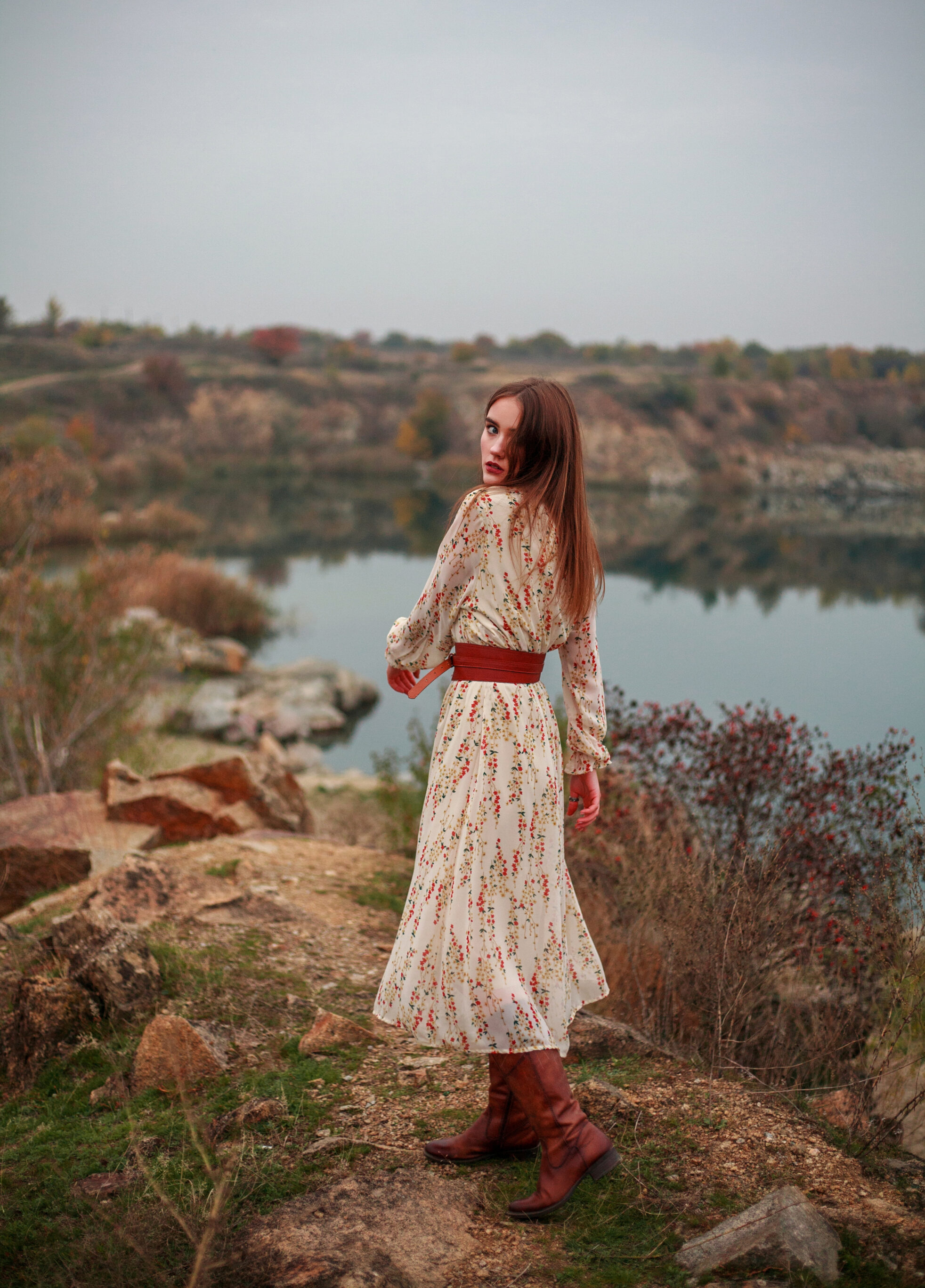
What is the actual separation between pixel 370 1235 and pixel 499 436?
179 centimetres

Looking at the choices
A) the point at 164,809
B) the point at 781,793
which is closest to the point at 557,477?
the point at 781,793

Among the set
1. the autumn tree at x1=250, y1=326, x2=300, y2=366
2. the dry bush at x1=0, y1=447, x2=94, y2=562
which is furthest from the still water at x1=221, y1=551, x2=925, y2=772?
the autumn tree at x1=250, y1=326, x2=300, y2=366

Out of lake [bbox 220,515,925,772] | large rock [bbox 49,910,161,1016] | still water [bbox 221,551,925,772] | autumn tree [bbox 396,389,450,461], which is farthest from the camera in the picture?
autumn tree [bbox 396,389,450,461]

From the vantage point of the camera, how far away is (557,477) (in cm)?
236

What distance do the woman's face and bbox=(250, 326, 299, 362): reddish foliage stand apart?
2369 inches

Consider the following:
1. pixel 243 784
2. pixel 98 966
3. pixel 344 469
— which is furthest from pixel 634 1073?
pixel 344 469

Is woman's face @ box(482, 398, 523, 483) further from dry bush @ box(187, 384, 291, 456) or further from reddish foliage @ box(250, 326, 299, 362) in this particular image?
reddish foliage @ box(250, 326, 299, 362)

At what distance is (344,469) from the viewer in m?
46.3

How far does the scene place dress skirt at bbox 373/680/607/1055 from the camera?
2223 millimetres

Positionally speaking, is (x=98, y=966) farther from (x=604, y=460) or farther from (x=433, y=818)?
(x=604, y=460)

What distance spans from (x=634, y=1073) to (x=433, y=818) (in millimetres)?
1199

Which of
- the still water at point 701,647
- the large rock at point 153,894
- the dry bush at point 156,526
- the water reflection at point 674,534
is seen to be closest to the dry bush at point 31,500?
the large rock at point 153,894

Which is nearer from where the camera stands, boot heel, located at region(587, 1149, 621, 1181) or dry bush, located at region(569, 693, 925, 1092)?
boot heel, located at region(587, 1149, 621, 1181)

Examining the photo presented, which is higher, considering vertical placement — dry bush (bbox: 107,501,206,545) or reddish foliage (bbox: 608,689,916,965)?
dry bush (bbox: 107,501,206,545)
